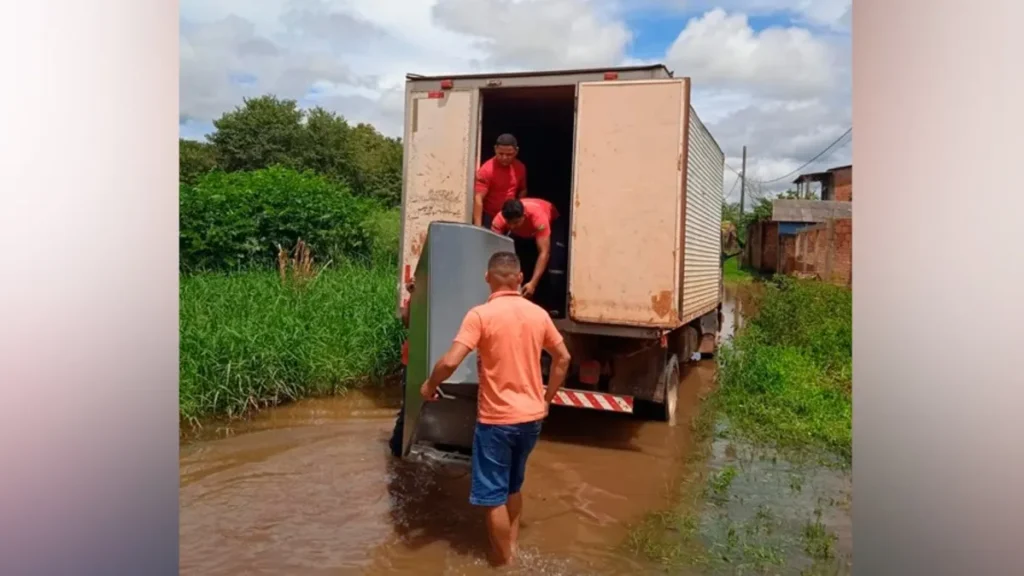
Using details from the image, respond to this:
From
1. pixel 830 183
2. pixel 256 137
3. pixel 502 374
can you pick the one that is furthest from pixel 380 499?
pixel 830 183

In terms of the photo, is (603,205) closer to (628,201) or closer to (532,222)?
(628,201)

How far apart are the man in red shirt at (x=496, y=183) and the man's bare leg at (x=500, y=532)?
2.66 meters

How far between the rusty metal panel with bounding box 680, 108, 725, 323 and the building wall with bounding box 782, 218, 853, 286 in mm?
7830

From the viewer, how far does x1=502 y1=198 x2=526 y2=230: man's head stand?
5027 mm

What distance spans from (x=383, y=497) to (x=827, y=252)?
53.5ft

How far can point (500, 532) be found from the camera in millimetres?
3727

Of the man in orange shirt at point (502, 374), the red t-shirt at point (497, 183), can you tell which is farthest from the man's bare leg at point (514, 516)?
the red t-shirt at point (497, 183)

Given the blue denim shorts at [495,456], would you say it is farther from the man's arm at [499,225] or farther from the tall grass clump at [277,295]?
the tall grass clump at [277,295]

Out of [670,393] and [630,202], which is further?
[670,393]

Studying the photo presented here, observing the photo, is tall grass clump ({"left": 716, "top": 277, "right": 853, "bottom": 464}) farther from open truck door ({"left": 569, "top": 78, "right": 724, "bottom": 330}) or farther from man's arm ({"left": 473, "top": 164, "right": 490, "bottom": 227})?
man's arm ({"left": 473, "top": 164, "right": 490, "bottom": 227})

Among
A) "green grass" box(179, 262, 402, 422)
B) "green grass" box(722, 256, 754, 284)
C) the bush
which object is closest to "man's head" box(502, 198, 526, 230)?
"green grass" box(179, 262, 402, 422)

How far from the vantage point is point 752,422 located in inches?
263
